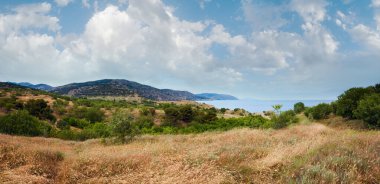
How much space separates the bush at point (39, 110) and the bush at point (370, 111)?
5192cm

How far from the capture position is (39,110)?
5781cm

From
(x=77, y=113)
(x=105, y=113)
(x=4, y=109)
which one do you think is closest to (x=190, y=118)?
(x=105, y=113)

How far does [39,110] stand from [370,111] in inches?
2173

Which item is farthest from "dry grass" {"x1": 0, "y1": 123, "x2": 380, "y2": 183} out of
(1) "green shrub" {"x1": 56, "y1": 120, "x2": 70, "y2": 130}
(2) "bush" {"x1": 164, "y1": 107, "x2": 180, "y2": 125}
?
(2) "bush" {"x1": 164, "y1": 107, "x2": 180, "y2": 125}

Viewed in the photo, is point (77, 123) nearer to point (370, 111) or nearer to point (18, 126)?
point (18, 126)

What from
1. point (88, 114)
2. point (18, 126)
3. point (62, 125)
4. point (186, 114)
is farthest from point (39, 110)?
point (186, 114)

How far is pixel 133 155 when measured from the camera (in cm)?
1127

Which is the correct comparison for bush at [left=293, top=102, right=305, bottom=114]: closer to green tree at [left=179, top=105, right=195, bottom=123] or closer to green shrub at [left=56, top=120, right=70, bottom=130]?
green tree at [left=179, top=105, right=195, bottom=123]

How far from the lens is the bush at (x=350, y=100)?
1564 inches

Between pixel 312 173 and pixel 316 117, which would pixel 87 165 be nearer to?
pixel 312 173

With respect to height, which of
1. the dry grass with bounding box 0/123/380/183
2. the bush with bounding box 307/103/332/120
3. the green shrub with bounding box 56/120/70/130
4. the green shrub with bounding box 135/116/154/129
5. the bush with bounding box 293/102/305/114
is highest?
the bush with bounding box 293/102/305/114

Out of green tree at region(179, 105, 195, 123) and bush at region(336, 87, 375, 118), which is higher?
bush at region(336, 87, 375, 118)

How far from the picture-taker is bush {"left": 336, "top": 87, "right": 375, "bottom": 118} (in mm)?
39719

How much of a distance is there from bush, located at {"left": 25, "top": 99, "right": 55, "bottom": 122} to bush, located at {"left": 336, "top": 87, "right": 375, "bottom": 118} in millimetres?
50276
